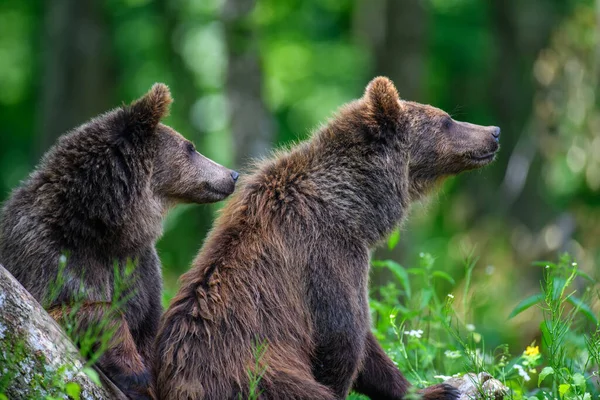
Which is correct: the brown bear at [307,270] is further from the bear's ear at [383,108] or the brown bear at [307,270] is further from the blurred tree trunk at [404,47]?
→ the blurred tree trunk at [404,47]

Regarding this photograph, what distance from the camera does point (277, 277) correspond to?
566 centimetres

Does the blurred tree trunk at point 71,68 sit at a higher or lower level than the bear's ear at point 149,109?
lower

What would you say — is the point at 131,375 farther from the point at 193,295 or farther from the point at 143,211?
the point at 143,211

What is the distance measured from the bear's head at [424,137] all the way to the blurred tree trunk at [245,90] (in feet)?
19.9

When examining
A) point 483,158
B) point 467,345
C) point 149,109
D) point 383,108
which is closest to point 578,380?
point 467,345

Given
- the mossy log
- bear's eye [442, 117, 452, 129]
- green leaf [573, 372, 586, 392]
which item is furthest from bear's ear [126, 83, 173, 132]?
green leaf [573, 372, 586, 392]

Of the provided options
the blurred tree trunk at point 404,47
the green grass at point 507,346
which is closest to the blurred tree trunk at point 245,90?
the blurred tree trunk at point 404,47

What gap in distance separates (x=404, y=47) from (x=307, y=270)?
959 centimetres

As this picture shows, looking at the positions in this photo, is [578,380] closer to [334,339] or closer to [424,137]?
[334,339]

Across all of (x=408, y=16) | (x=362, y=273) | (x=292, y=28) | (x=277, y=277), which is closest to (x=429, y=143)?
(x=362, y=273)

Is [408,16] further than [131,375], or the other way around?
[408,16]

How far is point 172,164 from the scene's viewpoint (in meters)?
6.40

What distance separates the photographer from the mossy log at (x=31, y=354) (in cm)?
457

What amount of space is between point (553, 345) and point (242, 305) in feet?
5.95
